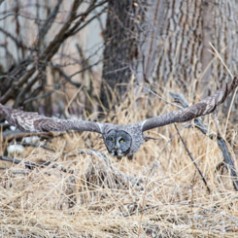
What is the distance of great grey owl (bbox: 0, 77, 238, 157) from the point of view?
125 inches

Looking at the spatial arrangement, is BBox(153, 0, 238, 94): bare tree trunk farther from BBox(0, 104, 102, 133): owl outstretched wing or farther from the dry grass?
BBox(0, 104, 102, 133): owl outstretched wing

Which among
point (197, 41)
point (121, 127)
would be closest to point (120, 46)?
point (197, 41)

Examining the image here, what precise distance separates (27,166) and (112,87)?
5.63 ft

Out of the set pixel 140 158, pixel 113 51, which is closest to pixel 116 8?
pixel 113 51

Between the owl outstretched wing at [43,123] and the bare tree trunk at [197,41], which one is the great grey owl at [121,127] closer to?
the owl outstretched wing at [43,123]

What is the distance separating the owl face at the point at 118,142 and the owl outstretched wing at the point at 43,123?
61 millimetres

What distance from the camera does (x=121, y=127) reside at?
10.7 feet

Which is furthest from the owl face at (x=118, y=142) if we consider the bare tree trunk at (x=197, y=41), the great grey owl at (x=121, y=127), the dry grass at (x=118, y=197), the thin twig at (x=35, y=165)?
the bare tree trunk at (x=197, y=41)

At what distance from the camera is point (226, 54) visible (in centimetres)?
523

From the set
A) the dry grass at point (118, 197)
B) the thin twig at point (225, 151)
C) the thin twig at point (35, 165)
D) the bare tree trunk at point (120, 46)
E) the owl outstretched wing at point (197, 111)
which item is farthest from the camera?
the bare tree trunk at point (120, 46)

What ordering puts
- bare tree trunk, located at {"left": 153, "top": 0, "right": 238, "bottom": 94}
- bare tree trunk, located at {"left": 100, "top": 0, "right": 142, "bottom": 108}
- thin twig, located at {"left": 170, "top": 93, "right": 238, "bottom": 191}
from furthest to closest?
→ 1. bare tree trunk, located at {"left": 100, "top": 0, "right": 142, "bottom": 108}
2. bare tree trunk, located at {"left": 153, "top": 0, "right": 238, "bottom": 94}
3. thin twig, located at {"left": 170, "top": 93, "right": 238, "bottom": 191}

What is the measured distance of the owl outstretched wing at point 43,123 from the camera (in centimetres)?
323

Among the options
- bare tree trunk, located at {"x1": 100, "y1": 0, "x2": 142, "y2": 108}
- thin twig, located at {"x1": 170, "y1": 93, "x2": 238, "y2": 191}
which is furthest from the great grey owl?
bare tree trunk, located at {"x1": 100, "y1": 0, "x2": 142, "y2": 108}

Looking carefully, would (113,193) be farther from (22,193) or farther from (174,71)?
(174,71)
